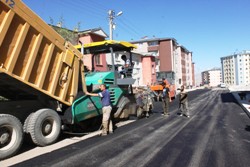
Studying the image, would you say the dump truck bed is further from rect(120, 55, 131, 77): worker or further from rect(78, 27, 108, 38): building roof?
rect(78, 27, 108, 38): building roof

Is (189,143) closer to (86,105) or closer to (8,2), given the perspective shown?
(86,105)

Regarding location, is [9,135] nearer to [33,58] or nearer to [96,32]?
[33,58]

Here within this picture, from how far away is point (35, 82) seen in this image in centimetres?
749

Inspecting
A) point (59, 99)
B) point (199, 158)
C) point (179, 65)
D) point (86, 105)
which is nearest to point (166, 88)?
point (86, 105)

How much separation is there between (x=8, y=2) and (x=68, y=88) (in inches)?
115

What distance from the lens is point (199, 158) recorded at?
6324 millimetres

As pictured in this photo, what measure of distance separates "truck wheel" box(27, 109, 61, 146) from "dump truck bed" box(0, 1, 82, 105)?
0.50 m

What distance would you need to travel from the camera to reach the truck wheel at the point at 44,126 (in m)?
7.48

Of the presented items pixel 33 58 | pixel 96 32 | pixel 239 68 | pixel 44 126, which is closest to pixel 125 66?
pixel 44 126

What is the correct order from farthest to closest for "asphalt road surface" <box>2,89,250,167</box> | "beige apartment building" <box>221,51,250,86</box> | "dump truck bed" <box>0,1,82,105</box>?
1. "beige apartment building" <box>221,51,250,86</box>
2. "dump truck bed" <box>0,1,82,105</box>
3. "asphalt road surface" <box>2,89,250,167</box>

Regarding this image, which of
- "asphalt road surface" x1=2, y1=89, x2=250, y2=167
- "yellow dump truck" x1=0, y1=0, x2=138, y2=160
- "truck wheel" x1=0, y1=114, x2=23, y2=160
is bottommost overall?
"asphalt road surface" x1=2, y1=89, x2=250, y2=167

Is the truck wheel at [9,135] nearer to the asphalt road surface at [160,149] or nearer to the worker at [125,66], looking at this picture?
the asphalt road surface at [160,149]

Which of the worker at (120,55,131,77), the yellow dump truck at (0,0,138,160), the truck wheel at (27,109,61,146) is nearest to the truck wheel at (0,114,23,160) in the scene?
the yellow dump truck at (0,0,138,160)

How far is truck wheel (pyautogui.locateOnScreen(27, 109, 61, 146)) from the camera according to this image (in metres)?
7.48
